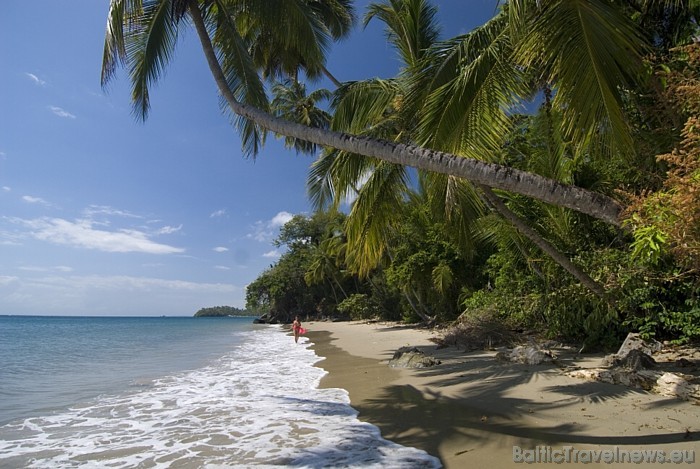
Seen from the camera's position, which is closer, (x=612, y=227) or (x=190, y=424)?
(x=190, y=424)

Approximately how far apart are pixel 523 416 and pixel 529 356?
3277 millimetres

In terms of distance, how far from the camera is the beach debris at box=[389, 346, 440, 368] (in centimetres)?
882

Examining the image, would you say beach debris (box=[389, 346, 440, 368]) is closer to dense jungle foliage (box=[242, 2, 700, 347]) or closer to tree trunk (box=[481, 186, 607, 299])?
dense jungle foliage (box=[242, 2, 700, 347])

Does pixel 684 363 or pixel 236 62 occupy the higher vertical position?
pixel 236 62

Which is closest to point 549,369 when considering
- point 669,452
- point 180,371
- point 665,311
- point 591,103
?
point 665,311

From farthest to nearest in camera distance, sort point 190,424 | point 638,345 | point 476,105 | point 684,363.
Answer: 1. point 638,345
2. point 684,363
3. point 190,424
4. point 476,105

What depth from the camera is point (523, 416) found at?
486 centimetres

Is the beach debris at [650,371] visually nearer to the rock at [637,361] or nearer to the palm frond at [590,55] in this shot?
the rock at [637,361]

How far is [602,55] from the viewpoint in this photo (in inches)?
143

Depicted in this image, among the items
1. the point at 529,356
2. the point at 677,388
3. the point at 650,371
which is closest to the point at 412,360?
the point at 529,356

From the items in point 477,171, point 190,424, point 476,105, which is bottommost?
point 190,424

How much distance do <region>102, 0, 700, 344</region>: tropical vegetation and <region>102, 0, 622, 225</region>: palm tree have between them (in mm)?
23

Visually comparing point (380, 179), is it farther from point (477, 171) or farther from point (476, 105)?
point (477, 171)

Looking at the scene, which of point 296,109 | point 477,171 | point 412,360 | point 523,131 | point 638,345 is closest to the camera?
point 477,171
